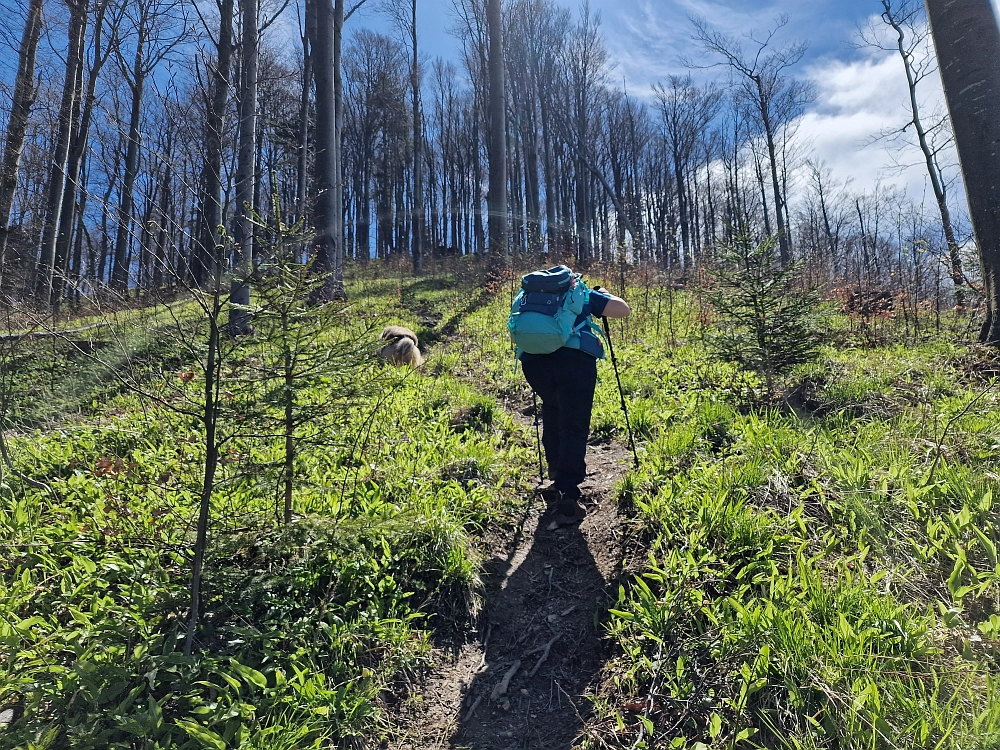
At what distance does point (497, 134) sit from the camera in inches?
535

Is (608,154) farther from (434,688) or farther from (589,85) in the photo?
Answer: (434,688)

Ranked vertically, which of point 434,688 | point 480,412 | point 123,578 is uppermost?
point 480,412

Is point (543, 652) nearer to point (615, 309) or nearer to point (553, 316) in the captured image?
point (553, 316)

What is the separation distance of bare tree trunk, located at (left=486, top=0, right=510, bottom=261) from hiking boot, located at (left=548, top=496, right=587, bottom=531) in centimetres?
1080

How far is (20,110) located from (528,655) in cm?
1205

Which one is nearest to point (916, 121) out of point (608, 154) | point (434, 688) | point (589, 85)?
point (589, 85)

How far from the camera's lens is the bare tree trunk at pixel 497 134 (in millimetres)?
13695

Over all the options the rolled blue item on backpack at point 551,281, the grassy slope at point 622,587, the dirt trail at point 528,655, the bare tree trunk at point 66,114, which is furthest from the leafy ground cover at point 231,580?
the bare tree trunk at point 66,114

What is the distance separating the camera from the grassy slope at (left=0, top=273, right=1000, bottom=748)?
1854mm

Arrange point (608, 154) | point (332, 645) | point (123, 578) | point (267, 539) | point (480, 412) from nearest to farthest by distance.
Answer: point (332, 645) → point (123, 578) → point (267, 539) → point (480, 412) → point (608, 154)

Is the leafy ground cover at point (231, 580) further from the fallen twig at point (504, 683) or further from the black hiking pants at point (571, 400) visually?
the black hiking pants at point (571, 400)

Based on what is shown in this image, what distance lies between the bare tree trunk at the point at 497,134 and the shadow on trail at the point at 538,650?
443 inches

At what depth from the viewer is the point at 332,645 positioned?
7.55 ft

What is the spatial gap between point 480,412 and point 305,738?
11.7 ft
